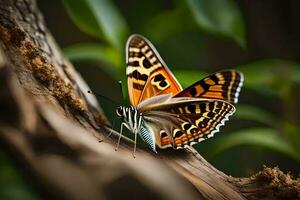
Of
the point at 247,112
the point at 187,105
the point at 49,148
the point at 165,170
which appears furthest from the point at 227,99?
the point at 247,112

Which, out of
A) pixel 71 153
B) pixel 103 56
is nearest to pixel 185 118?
pixel 71 153

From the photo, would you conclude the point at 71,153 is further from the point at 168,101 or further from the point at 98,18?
the point at 98,18

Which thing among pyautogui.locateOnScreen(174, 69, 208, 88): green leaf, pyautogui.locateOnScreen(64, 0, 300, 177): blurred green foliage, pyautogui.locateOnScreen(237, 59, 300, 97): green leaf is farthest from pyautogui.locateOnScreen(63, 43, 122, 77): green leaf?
pyautogui.locateOnScreen(237, 59, 300, 97): green leaf

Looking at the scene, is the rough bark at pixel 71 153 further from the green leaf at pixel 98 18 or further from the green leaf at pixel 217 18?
the green leaf at pixel 217 18

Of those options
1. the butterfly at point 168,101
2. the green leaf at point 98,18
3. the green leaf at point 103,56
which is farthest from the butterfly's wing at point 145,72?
the green leaf at point 103,56

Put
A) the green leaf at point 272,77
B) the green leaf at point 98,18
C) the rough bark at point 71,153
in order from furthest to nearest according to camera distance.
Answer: the green leaf at point 272,77 < the green leaf at point 98,18 < the rough bark at point 71,153

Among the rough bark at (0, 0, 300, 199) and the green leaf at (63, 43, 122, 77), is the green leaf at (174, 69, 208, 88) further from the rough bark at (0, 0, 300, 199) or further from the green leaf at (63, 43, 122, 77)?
the rough bark at (0, 0, 300, 199)
